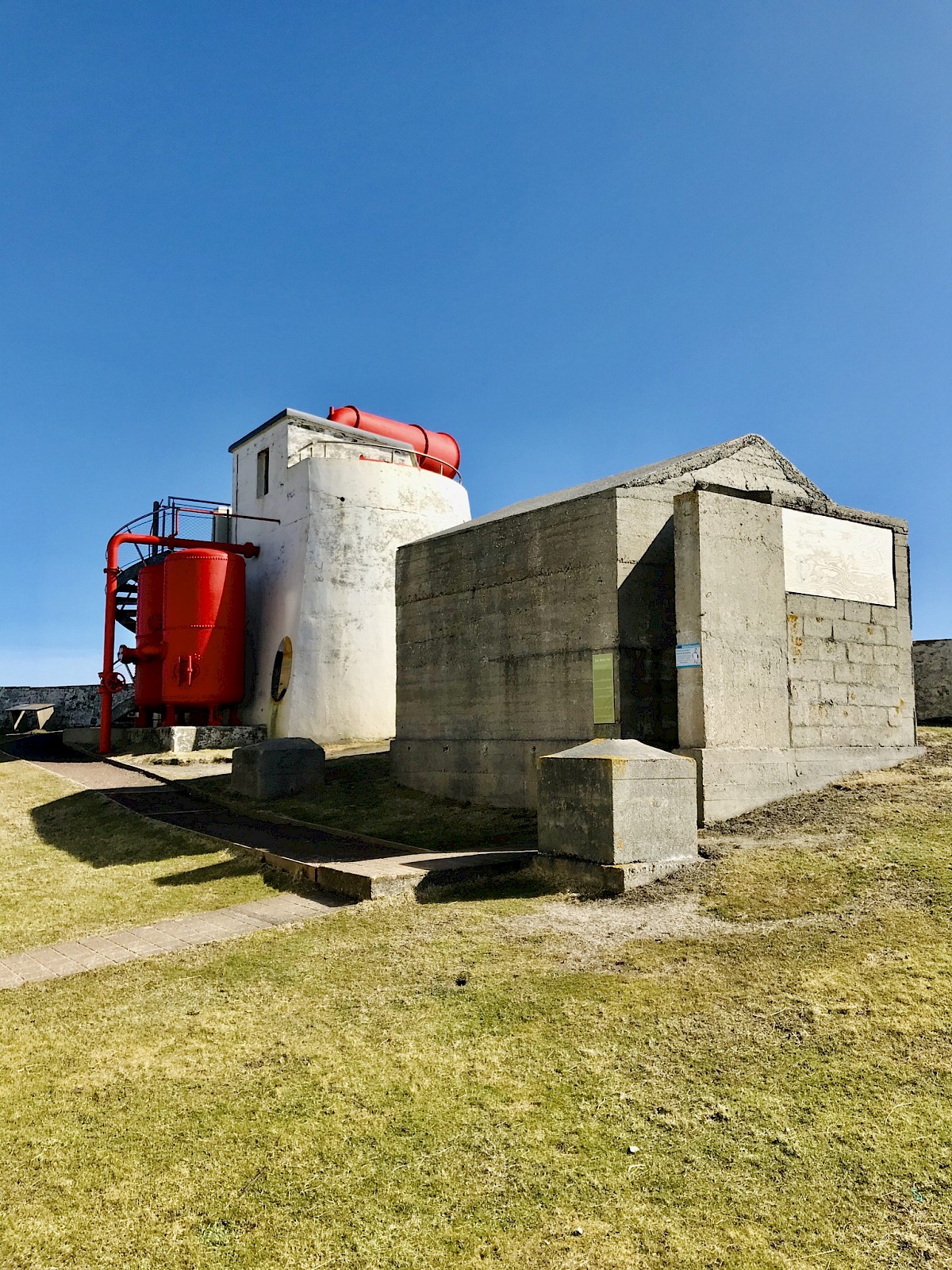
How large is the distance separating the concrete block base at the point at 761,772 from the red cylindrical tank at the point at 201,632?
14.7 metres

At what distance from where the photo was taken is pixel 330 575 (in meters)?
20.7

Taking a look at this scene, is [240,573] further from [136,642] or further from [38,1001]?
[38,1001]

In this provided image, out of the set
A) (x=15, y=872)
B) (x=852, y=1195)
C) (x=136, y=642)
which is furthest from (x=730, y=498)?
(x=136, y=642)

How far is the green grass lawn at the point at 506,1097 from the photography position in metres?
3.13

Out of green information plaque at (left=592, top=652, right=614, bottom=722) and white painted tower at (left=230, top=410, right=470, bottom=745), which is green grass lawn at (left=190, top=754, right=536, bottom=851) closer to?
green information plaque at (left=592, top=652, right=614, bottom=722)

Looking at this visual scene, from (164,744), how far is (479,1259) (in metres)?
17.9

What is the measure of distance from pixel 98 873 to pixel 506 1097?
6.93 meters

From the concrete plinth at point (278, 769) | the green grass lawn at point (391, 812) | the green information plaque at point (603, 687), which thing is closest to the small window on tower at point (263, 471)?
the green grass lawn at point (391, 812)

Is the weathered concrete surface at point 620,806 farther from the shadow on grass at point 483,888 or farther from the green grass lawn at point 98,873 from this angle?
the green grass lawn at point 98,873

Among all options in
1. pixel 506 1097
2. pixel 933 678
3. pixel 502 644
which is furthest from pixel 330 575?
pixel 506 1097

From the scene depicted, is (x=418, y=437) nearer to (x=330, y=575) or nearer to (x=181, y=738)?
(x=330, y=575)

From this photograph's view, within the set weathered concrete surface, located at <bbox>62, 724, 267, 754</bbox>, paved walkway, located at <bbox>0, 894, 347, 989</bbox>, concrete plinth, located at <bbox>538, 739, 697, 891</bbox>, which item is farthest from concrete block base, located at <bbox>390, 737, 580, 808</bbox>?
weathered concrete surface, located at <bbox>62, 724, 267, 754</bbox>

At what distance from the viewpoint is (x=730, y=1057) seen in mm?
4293

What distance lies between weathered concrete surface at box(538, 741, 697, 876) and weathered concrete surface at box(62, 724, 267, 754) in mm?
12434
